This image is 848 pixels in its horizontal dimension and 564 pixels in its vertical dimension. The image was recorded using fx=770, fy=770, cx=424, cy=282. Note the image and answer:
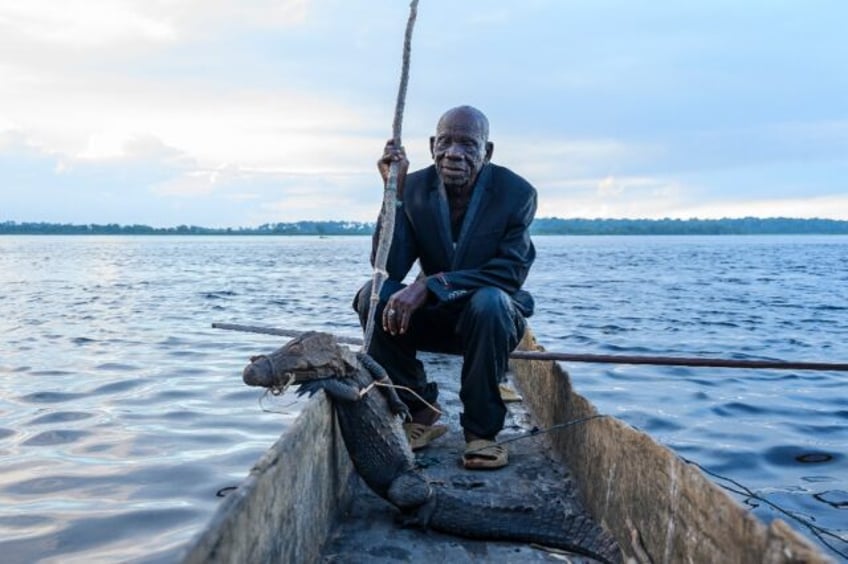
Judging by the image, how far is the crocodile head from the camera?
10.0 ft

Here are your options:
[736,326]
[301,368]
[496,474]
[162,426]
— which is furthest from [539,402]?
[736,326]

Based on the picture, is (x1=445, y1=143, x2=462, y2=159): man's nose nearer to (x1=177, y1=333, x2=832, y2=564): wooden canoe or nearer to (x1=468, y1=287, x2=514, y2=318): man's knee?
(x1=468, y1=287, x2=514, y2=318): man's knee

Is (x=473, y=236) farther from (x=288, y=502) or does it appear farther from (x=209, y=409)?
(x=209, y=409)

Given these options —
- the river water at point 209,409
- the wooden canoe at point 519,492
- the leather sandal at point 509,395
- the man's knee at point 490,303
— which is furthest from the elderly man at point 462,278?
the river water at point 209,409

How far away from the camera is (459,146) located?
3.78 metres

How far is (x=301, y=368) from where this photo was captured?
3.09 m

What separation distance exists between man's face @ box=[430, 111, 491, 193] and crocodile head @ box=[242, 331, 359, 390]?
3.82 feet

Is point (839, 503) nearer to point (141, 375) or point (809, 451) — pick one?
point (809, 451)

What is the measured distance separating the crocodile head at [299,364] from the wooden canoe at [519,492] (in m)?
0.15

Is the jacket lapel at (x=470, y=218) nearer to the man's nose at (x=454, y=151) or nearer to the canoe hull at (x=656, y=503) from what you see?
the man's nose at (x=454, y=151)

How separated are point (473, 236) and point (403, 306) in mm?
548

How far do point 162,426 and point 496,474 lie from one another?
12.6ft

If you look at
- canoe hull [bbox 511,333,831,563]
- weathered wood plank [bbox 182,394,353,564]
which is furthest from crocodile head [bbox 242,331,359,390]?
canoe hull [bbox 511,333,831,563]

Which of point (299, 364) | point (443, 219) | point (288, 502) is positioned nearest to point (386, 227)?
point (443, 219)
